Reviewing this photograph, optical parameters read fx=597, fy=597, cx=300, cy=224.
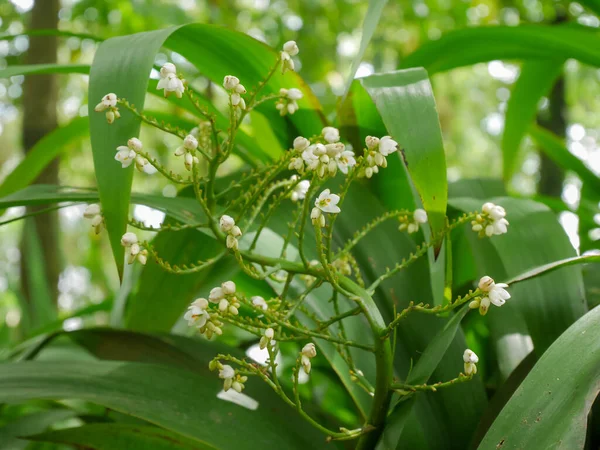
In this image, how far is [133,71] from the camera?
0.44 meters

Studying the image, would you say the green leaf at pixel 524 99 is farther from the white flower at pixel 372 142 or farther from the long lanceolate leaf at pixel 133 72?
the white flower at pixel 372 142

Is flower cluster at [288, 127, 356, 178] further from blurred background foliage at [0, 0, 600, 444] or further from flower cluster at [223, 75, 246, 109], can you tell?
blurred background foliage at [0, 0, 600, 444]

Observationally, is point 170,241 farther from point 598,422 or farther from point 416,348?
point 598,422

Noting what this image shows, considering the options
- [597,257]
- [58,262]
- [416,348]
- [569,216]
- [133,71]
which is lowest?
[58,262]

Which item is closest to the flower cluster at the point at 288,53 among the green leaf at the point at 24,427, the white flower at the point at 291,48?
the white flower at the point at 291,48

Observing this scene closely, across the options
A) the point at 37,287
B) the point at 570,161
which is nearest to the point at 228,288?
the point at 570,161

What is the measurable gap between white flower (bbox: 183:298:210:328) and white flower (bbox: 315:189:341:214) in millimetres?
94

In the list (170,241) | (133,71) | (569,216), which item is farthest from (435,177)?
(569,216)

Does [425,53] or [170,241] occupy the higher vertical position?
[425,53]

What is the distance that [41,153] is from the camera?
0.74m

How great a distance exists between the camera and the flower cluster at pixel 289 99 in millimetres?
490

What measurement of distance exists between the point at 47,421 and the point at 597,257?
1.76 ft

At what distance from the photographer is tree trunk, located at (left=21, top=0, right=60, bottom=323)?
1.23 m

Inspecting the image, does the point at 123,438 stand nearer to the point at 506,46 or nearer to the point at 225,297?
the point at 225,297
